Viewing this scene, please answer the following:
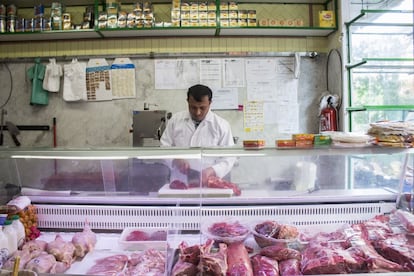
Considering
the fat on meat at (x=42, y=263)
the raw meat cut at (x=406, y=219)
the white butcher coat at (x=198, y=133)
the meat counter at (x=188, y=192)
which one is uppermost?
the white butcher coat at (x=198, y=133)

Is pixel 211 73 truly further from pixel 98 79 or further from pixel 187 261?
pixel 187 261

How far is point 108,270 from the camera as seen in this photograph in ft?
4.54

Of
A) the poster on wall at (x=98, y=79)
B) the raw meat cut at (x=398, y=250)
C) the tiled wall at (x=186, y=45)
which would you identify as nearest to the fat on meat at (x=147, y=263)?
the raw meat cut at (x=398, y=250)

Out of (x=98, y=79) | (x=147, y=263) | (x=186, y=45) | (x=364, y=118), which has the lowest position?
(x=147, y=263)

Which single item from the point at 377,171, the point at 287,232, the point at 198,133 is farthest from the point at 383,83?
the point at 287,232

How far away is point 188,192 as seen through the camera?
168cm

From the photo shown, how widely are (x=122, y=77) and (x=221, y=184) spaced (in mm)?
2825

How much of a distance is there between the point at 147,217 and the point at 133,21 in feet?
9.23

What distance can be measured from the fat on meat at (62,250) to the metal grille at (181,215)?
20cm

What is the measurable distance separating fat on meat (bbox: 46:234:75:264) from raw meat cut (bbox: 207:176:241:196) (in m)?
0.74

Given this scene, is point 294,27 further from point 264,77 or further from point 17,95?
point 17,95

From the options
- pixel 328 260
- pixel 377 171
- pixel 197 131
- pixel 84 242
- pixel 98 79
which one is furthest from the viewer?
pixel 98 79

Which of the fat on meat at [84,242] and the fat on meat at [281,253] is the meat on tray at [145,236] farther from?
the fat on meat at [281,253]

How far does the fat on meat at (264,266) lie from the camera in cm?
135
